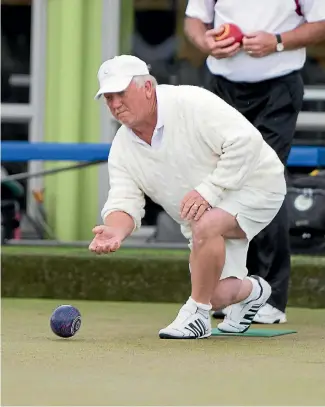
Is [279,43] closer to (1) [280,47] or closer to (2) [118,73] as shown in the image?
(1) [280,47]

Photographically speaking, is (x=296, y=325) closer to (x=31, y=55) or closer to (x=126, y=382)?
(x=126, y=382)

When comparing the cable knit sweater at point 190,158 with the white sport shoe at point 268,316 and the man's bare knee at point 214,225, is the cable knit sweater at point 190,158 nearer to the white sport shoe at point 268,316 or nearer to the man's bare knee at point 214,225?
the man's bare knee at point 214,225

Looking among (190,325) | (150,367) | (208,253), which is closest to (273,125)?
(208,253)

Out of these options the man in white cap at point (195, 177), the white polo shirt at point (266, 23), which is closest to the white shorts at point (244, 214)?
the man in white cap at point (195, 177)

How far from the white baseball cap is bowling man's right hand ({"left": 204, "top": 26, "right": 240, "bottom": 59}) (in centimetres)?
84

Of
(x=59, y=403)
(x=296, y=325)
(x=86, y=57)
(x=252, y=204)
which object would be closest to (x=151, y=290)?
(x=296, y=325)

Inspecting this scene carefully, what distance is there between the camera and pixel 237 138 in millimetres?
4668

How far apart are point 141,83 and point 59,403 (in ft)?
5.88

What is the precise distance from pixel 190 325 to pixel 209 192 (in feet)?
1.47

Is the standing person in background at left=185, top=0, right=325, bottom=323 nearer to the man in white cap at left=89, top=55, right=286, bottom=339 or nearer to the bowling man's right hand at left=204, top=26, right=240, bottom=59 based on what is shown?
the bowling man's right hand at left=204, top=26, right=240, bottom=59

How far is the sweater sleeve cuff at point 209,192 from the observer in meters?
4.66

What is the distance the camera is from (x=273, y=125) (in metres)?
5.52

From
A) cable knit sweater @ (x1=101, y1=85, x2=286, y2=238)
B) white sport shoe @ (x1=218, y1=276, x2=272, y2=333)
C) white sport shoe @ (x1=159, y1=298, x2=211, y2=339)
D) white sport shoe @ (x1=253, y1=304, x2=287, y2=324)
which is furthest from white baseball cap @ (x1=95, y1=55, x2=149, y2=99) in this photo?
white sport shoe @ (x1=253, y1=304, x2=287, y2=324)

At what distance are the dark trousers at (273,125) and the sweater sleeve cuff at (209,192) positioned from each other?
2.91 ft
